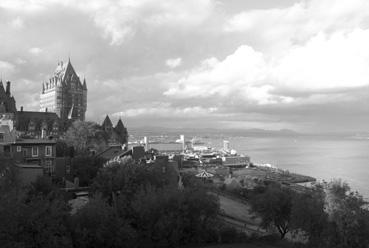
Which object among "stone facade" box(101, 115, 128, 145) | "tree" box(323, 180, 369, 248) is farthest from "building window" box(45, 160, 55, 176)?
"stone facade" box(101, 115, 128, 145)

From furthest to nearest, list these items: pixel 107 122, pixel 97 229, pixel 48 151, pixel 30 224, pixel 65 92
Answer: pixel 65 92 → pixel 107 122 → pixel 48 151 → pixel 97 229 → pixel 30 224

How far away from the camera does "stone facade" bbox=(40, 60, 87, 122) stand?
129875 millimetres

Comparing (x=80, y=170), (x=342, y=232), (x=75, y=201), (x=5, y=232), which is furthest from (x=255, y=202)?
(x=5, y=232)

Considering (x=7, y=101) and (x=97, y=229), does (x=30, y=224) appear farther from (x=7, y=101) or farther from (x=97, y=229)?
(x=7, y=101)

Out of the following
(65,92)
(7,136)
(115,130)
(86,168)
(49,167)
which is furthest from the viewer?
(65,92)

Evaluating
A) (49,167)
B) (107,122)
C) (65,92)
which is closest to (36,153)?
(49,167)

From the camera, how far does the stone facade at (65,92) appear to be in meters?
130

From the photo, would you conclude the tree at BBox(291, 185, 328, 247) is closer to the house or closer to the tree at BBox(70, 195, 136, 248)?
the tree at BBox(70, 195, 136, 248)

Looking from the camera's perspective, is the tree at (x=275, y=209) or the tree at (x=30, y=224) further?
the tree at (x=275, y=209)

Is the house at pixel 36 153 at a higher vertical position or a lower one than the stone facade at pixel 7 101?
lower

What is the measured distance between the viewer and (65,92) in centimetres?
13188

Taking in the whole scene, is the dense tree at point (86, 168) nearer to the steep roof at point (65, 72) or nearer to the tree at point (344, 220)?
the tree at point (344, 220)

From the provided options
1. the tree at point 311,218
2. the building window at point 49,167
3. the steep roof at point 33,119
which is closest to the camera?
the tree at point 311,218

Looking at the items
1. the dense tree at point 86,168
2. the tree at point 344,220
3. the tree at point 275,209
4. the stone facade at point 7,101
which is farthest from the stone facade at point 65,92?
the tree at point 344,220
